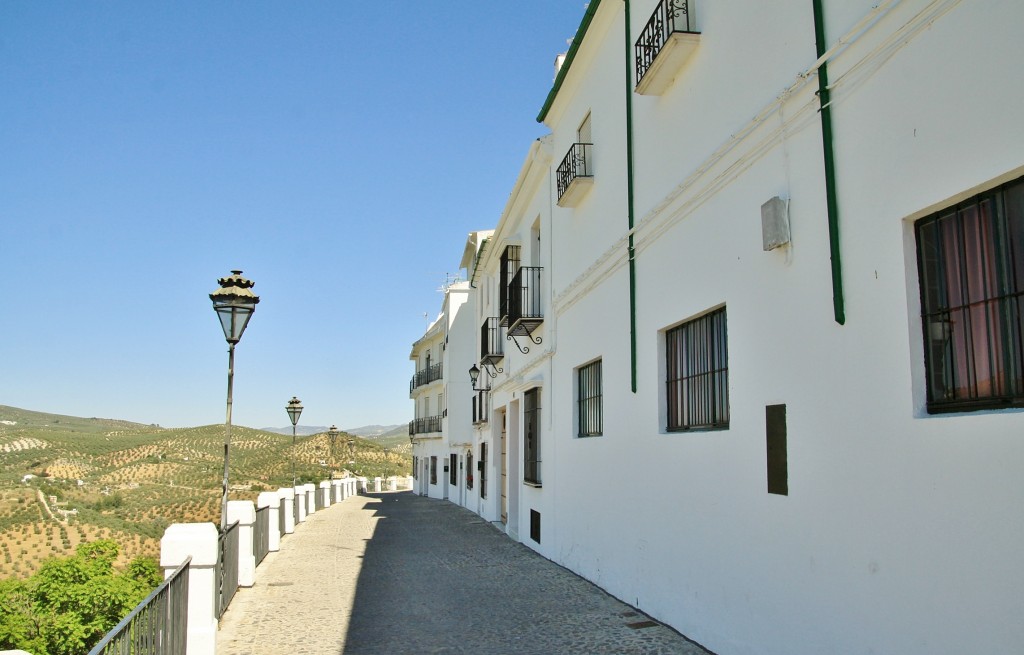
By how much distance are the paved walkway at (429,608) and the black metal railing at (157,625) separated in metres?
1.38

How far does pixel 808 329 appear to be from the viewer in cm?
501

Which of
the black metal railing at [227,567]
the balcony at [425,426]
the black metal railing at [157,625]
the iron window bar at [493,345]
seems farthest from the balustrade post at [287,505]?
the balcony at [425,426]

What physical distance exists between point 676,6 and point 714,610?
5350 mm

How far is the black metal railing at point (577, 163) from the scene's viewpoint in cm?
1077

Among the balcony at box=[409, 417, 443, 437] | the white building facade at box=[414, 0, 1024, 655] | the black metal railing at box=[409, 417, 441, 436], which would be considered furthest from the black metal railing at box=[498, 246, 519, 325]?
the black metal railing at box=[409, 417, 441, 436]

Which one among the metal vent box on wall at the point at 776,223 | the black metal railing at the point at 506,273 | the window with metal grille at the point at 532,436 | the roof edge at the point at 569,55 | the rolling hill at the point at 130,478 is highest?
the roof edge at the point at 569,55

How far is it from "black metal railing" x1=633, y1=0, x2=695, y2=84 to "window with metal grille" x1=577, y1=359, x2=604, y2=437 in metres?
4.02

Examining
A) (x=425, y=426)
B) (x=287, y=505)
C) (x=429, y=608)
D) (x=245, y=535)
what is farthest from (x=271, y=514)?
(x=425, y=426)

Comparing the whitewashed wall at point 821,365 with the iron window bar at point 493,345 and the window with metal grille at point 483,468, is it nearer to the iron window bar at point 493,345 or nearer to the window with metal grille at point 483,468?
the iron window bar at point 493,345

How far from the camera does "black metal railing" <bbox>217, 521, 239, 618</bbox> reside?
26.6ft

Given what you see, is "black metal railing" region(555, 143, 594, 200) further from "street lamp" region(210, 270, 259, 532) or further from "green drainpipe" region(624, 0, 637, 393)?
"street lamp" region(210, 270, 259, 532)

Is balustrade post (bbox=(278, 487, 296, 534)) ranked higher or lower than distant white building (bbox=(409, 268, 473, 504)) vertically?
lower

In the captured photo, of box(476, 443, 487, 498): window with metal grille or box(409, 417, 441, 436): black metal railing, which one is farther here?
box(409, 417, 441, 436): black metal railing

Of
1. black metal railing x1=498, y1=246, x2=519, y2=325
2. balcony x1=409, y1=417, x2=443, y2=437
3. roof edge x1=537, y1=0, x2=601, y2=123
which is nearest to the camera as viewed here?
roof edge x1=537, y1=0, x2=601, y2=123
